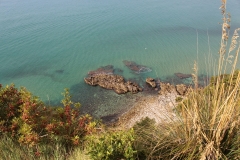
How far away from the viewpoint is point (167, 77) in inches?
730

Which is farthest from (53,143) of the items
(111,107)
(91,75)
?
(91,75)

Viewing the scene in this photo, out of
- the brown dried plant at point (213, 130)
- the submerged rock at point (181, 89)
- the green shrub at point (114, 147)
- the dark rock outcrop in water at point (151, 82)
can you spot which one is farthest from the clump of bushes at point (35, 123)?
the dark rock outcrop in water at point (151, 82)

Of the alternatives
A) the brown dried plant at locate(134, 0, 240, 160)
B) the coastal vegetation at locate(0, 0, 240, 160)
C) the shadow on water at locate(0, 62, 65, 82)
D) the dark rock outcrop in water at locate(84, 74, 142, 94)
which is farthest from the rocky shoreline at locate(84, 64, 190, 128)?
the brown dried plant at locate(134, 0, 240, 160)

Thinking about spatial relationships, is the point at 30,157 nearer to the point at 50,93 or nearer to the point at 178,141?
the point at 178,141

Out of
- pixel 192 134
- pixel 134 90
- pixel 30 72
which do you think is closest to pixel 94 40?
pixel 30 72

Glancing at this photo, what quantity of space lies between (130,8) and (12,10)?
57.3ft

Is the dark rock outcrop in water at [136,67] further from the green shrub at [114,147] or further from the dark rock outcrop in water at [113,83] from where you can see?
the green shrub at [114,147]

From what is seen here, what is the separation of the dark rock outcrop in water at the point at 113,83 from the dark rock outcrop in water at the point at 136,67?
6.85 feet

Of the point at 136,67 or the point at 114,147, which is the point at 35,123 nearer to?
the point at 114,147

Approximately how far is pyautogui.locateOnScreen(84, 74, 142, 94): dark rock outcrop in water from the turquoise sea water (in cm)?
54

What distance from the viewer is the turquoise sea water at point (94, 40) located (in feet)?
60.3

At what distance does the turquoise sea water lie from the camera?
18.4 metres

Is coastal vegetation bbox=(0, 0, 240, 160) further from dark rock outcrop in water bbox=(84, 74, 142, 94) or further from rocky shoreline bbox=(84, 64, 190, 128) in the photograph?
dark rock outcrop in water bbox=(84, 74, 142, 94)

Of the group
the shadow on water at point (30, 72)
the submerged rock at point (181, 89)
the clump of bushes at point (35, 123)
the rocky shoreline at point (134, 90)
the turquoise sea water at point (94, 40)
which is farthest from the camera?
the shadow on water at point (30, 72)
